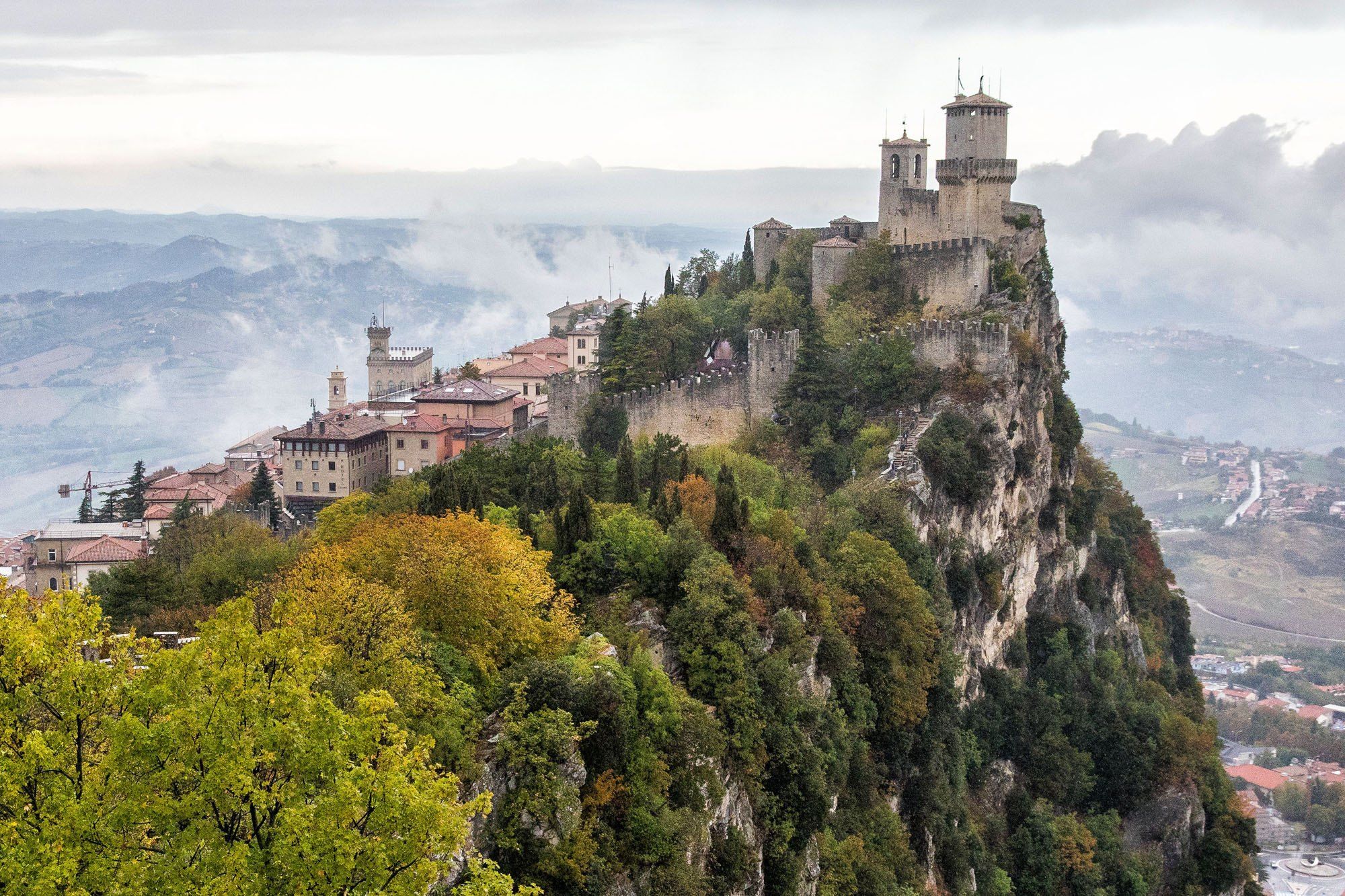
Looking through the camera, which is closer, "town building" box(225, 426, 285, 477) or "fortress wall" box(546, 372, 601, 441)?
"fortress wall" box(546, 372, 601, 441)

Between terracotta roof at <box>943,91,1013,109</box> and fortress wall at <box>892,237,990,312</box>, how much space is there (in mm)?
5916

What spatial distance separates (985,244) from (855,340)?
729cm

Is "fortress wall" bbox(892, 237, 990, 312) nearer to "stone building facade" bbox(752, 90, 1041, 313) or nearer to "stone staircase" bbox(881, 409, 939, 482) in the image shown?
"stone building facade" bbox(752, 90, 1041, 313)

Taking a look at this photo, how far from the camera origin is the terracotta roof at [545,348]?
102m

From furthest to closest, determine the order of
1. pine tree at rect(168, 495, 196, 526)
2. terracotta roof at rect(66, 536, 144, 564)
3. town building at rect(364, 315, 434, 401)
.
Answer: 1. town building at rect(364, 315, 434, 401)
2. terracotta roof at rect(66, 536, 144, 564)
3. pine tree at rect(168, 495, 196, 526)

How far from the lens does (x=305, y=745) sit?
2041 cm

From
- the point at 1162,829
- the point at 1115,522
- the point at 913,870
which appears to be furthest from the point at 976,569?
the point at 1115,522

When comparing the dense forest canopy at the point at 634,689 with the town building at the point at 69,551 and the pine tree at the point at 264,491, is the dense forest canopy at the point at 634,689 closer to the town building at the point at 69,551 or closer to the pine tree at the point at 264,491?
the town building at the point at 69,551

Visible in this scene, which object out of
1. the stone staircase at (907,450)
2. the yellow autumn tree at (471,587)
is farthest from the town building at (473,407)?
the yellow autumn tree at (471,587)

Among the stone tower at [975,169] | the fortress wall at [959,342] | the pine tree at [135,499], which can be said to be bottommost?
the pine tree at [135,499]

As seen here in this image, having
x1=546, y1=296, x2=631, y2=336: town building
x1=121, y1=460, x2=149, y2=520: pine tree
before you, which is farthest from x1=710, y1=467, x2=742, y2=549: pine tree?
x1=546, y1=296, x2=631, y2=336: town building

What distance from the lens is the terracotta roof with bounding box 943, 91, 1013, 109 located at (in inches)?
2692

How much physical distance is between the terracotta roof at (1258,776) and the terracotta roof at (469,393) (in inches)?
3302

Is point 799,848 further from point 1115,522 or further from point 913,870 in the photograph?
point 1115,522
